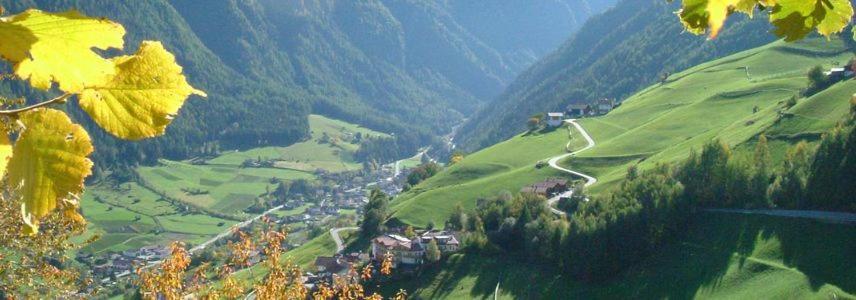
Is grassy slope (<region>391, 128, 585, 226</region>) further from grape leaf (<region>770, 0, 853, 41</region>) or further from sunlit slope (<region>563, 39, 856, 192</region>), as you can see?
grape leaf (<region>770, 0, 853, 41</region>)

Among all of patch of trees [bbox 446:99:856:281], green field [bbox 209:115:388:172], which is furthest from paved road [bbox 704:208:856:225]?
green field [bbox 209:115:388:172]

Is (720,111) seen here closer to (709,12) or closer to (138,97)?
(709,12)

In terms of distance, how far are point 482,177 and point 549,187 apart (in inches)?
894

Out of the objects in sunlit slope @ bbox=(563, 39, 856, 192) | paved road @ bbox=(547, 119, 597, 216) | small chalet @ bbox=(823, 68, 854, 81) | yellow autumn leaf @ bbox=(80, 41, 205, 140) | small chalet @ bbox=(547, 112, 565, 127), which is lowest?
small chalet @ bbox=(547, 112, 565, 127)

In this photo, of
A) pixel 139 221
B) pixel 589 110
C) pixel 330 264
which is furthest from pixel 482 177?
pixel 139 221

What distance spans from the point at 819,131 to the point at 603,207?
2107 cm

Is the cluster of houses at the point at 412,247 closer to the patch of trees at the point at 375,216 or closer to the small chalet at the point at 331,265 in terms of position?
the small chalet at the point at 331,265

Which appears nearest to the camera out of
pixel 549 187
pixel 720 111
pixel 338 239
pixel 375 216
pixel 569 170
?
pixel 549 187

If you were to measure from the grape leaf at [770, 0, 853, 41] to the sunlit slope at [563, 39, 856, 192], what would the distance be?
5275 cm

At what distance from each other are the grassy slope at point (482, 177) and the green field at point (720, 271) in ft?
73.1

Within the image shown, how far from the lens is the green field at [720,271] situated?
117 feet

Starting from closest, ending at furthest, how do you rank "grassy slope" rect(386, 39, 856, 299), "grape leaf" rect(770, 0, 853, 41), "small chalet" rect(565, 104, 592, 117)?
"grape leaf" rect(770, 0, 853, 41) < "grassy slope" rect(386, 39, 856, 299) < "small chalet" rect(565, 104, 592, 117)

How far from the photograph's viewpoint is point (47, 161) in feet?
4.67

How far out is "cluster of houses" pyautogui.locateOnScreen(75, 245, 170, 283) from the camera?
9502 cm
